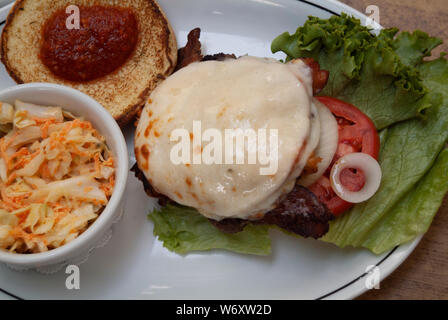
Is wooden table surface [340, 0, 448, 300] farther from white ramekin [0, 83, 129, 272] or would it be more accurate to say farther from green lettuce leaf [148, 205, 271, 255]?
white ramekin [0, 83, 129, 272]

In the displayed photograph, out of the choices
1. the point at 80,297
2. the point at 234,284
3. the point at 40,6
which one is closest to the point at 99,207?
the point at 80,297

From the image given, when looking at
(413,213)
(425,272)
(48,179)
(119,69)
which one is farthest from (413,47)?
(48,179)

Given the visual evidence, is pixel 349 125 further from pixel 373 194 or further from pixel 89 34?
pixel 89 34

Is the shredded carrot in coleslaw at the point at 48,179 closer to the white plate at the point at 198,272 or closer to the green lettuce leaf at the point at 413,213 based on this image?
the white plate at the point at 198,272

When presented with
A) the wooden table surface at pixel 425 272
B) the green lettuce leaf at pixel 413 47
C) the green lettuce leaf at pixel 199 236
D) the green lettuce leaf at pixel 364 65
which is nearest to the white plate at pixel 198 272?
the green lettuce leaf at pixel 199 236

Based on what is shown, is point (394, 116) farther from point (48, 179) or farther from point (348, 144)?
point (48, 179)
